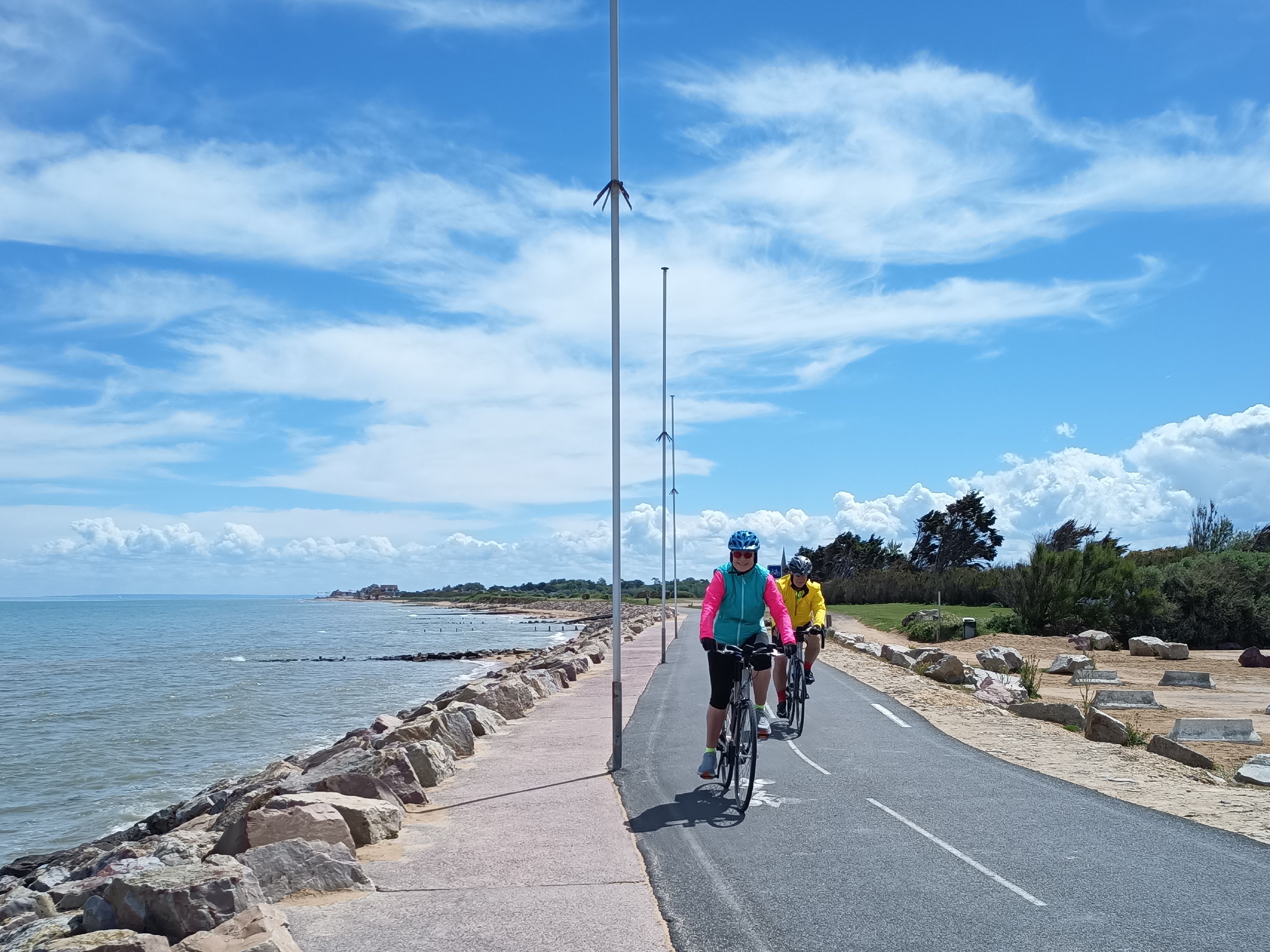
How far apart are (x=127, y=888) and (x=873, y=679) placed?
59.4ft

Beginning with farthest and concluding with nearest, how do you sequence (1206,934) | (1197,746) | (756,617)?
(1197,746)
(756,617)
(1206,934)

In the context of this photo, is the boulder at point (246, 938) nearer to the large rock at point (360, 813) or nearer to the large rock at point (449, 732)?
the large rock at point (360, 813)

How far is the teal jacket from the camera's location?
28.1 ft

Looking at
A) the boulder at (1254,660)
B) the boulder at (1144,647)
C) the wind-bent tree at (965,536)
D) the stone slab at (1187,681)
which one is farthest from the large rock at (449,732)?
the wind-bent tree at (965,536)

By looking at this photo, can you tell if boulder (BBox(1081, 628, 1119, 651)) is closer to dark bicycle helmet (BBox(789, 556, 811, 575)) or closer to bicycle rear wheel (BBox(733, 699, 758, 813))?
dark bicycle helmet (BBox(789, 556, 811, 575))

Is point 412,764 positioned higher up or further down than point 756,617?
further down

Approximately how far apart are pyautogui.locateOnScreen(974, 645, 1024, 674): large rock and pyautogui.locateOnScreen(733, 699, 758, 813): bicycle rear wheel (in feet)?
63.6

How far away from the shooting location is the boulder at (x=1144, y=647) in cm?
3334

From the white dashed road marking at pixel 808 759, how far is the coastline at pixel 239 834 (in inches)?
146

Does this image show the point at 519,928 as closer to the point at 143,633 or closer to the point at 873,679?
the point at 873,679

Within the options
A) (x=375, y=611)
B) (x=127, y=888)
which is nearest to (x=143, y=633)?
(x=375, y=611)

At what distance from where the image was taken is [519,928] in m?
5.59

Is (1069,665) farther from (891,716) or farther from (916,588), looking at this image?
(916,588)

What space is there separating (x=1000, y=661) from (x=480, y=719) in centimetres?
1755
